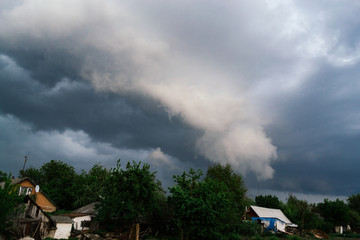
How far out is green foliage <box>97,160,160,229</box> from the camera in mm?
38031

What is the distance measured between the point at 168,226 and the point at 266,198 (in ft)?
213

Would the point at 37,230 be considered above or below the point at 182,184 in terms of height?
below

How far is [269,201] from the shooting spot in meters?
99.6

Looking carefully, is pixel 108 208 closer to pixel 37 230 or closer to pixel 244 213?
pixel 37 230

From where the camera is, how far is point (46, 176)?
93688mm

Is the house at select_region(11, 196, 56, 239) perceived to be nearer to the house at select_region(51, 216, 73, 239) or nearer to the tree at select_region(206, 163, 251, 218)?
the house at select_region(51, 216, 73, 239)

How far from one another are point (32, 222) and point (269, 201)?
88609 mm

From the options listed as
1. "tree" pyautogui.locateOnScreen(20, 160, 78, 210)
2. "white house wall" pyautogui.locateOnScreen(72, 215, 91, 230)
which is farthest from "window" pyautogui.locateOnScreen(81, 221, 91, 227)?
"tree" pyautogui.locateOnScreen(20, 160, 78, 210)

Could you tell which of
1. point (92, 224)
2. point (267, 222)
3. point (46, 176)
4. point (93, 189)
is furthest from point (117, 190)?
point (46, 176)

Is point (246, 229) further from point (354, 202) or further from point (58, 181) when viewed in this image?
point (354, 202)

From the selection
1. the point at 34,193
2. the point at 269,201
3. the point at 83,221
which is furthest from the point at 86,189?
the point at 269,201

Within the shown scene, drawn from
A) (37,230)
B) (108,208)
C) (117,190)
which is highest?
(117,190)

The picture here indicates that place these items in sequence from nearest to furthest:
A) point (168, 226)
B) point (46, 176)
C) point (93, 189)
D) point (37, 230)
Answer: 1. point (37, 230)
2. point (168, 226)
3. point (93, 189)
4. point (46, 176)

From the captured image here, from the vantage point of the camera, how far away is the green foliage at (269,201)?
97.5 m
